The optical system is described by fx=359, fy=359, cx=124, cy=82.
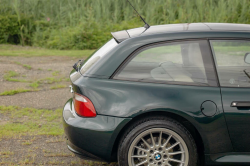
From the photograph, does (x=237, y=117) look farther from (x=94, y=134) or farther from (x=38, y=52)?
(x=38, y=52)

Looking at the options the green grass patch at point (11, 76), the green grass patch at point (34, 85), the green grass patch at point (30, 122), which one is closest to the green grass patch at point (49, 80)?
the green grass patch at point (34, 85)

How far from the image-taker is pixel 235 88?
11.3 feet

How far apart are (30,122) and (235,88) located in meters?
3.32

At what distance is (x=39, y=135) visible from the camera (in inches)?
197

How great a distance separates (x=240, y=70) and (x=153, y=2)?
36.6ft

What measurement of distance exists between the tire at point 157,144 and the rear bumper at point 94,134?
12cm

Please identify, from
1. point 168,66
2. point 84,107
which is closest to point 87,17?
point 168,66

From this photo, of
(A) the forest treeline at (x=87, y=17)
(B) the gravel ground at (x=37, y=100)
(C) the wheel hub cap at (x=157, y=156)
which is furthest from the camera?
(A) the forest treeline at (x=87, y=17)

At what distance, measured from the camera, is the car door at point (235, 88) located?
3.38 metres

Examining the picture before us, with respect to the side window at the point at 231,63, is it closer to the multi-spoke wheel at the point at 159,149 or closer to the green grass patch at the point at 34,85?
the multi-spoke wheel at the point at 159,149

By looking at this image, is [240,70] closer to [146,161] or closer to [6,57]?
[146,161]

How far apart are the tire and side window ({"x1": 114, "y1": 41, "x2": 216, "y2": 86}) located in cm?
42

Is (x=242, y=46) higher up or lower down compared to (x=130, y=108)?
higher up

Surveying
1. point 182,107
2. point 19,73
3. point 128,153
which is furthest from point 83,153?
point 19,73
